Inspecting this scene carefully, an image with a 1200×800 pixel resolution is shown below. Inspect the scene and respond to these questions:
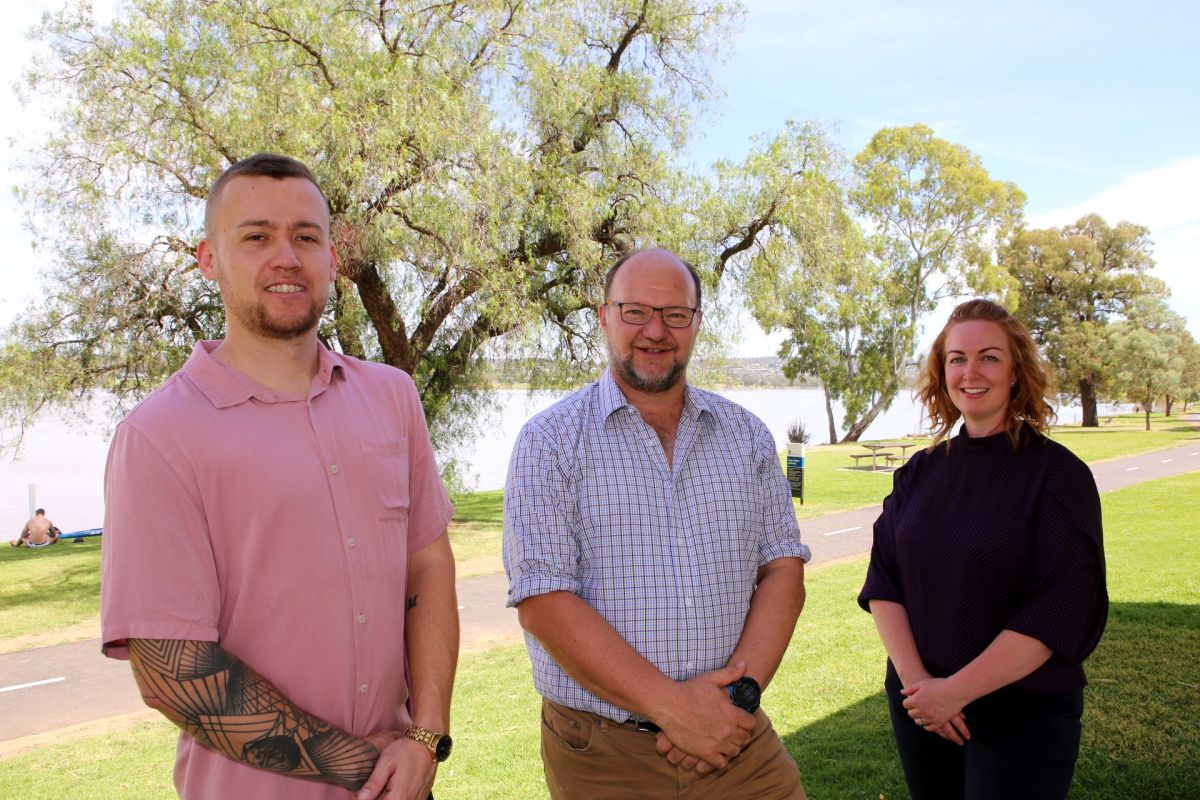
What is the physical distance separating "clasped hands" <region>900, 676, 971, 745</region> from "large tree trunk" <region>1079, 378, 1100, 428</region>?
46.8m

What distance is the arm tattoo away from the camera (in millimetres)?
1789

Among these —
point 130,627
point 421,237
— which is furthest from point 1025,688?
point 421,237

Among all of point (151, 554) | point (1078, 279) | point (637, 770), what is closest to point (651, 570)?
point (637, 770)

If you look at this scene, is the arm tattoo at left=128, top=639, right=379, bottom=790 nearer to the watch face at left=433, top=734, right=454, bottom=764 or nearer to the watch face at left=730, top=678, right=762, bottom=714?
the watch face at left=433, top=734, right=454, bottom=764

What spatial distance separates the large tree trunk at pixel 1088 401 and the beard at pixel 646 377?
47.2 meters

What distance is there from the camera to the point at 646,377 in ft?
8.96

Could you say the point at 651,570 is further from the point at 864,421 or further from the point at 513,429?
the point at 864,421

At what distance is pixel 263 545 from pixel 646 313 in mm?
1328

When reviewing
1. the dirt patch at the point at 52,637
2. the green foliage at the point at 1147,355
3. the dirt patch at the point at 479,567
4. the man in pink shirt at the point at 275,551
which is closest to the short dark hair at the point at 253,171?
the man in pink shirt at the point at 275,551

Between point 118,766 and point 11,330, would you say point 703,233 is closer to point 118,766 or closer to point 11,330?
point 11,330

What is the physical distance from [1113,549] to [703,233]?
7.92 meters

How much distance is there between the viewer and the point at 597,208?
14.8 metres

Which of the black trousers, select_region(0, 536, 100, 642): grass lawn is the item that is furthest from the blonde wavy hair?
select_region(0, 536, 100, 642): grass lawn

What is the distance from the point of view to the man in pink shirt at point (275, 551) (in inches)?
71.0
